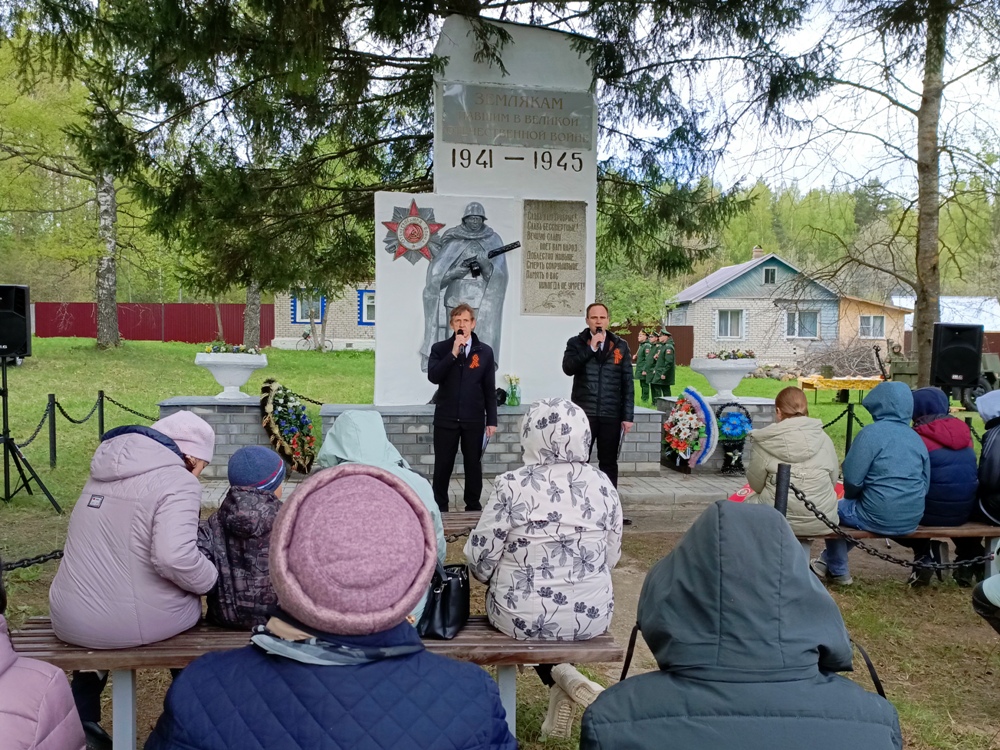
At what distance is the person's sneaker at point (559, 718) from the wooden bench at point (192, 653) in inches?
11.0

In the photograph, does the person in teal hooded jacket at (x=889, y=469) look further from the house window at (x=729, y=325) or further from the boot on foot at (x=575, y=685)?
the house window at (x=729, y=325)

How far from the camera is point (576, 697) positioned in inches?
127

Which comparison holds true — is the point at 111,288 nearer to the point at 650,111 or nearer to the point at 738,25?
the point at 650,111

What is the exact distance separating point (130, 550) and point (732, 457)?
261 inches

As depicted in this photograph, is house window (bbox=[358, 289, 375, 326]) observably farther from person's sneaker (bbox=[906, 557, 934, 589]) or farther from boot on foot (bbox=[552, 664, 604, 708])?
boot on foot (bbox=[552, 664, 604, 708])

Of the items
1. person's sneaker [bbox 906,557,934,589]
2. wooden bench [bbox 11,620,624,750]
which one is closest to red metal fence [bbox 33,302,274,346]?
person's sneaker [bbox 906,557,934,589]

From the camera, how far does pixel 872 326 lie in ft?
122

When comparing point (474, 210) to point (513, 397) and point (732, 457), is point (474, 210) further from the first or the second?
point (732, 457)

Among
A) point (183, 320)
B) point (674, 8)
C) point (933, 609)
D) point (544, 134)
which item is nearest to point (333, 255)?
point (544, 134)

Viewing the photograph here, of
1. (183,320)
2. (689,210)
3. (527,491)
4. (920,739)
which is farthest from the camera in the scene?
(183,320)

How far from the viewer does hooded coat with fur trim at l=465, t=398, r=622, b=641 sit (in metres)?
3.03

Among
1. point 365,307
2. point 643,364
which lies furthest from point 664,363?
point 365,307

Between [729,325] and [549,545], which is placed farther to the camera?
[729,325]

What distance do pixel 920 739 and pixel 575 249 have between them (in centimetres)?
624
